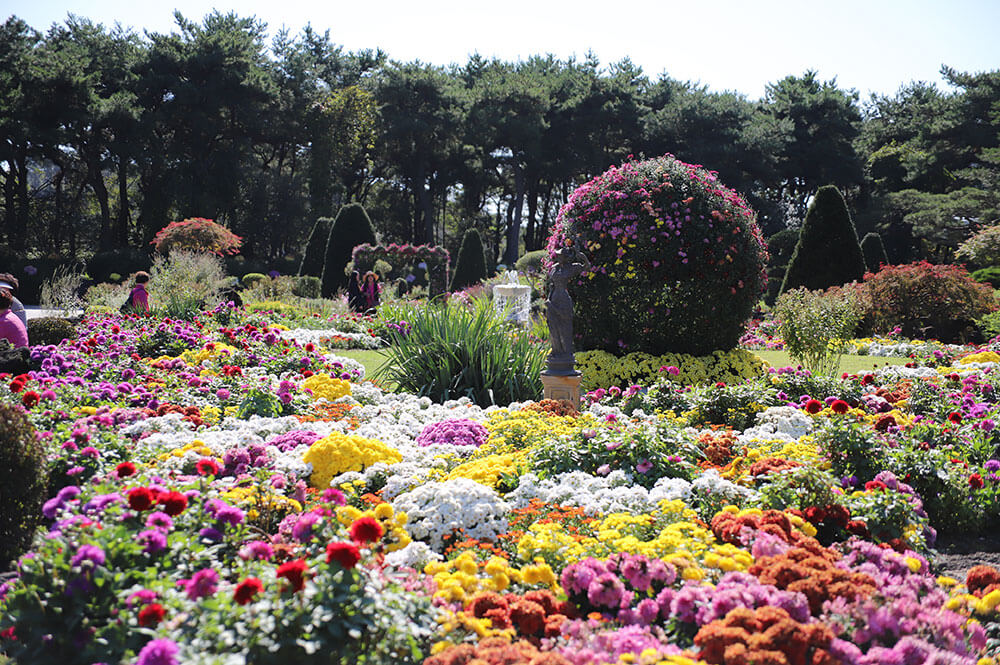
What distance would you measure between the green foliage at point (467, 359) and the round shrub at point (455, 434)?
1580 millimetres

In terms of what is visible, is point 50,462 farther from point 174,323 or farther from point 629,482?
point 174,323

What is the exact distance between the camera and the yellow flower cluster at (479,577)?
8.16 feet

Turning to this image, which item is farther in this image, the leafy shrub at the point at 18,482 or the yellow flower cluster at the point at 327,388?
the yellow flower cluster at the point at 327,388

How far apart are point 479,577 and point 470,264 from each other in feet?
65.6

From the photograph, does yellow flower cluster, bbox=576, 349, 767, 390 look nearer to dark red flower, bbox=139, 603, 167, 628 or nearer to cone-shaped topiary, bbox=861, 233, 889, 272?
dark red flower, bbox=139, 603, 167, 628

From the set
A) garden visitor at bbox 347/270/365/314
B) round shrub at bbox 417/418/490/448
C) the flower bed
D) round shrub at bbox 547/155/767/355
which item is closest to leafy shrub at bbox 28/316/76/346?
the flower bed

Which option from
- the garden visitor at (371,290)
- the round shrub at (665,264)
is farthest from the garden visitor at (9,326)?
the garden visitor at (371,290)

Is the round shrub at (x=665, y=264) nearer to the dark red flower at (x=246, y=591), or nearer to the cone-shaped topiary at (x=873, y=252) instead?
the dark red flower at (x=246, y=591)

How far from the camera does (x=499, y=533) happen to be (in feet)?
10.9

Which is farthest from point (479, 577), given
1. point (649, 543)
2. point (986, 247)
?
point (986, 247)

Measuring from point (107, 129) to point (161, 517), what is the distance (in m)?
32.9

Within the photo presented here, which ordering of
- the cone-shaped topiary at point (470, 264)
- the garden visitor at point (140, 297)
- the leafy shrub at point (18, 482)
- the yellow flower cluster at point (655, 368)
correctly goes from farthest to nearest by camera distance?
1. the cone-shaped topiary at point (470, 264)
2. the garden visitor at point (140, 297)
3. the yellow flower cluster at point (655, 368)
4. the leafy shrub at point (18, 482)

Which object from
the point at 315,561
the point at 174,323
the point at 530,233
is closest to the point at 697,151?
the point at 530,233

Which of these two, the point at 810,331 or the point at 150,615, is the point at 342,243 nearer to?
the point at 810,331
